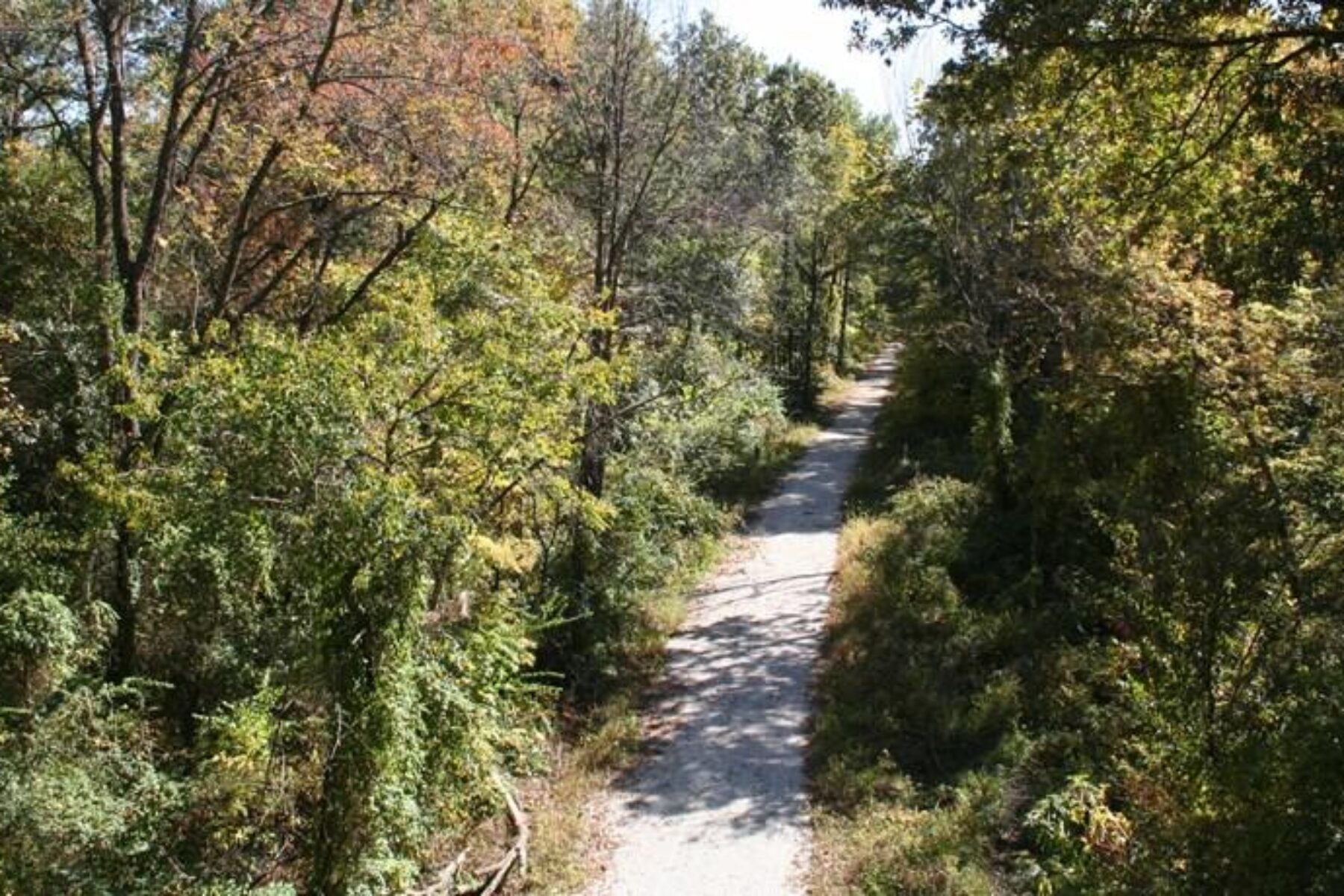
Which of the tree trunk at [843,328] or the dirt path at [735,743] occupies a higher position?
the tree trunk at [843,328]

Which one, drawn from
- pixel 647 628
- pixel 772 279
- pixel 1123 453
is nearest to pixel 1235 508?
pixel 1123 453

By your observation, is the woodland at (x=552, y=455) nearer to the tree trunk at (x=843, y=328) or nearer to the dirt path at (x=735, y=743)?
the dirt path at (x=735, y=743)

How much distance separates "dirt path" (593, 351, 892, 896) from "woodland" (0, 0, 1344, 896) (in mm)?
428

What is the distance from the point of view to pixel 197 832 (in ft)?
27.6

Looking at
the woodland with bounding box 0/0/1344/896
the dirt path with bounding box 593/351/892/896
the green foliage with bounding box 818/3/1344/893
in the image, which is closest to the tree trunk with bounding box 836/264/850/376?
the dirt path with bounding box 593/351/892/896

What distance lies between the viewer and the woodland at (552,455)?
693 cm

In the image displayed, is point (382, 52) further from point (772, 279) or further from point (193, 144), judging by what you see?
point (772, 279)

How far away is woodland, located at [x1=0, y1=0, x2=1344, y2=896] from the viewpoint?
6.93 metres

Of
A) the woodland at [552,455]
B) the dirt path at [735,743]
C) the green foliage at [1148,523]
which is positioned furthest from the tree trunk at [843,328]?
the green foliage at [1148,523]

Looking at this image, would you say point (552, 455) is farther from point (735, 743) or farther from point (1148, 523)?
point (735, 743)

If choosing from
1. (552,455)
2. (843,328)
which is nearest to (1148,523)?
(552,455)

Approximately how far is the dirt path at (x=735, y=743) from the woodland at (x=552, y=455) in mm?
428

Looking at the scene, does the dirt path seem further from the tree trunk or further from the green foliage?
the tree trunk

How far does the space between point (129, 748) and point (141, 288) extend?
15.1 ft
